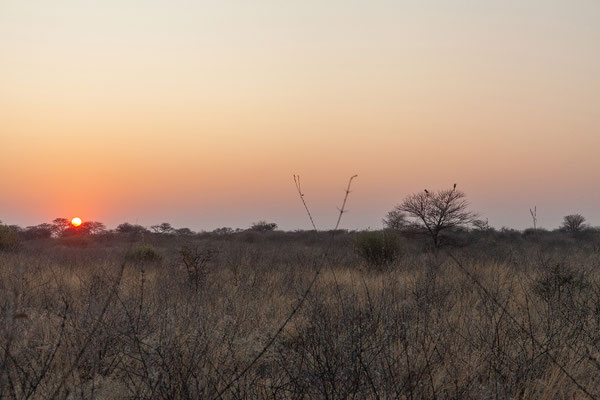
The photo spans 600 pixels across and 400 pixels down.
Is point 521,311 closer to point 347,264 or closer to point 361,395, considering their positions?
point 361,395

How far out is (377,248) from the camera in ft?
51.8

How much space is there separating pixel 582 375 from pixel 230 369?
Answer: 2989 millimetres

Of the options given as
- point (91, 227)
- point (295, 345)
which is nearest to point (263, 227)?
point (91, 227)

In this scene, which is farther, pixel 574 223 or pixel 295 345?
pixel 574 223

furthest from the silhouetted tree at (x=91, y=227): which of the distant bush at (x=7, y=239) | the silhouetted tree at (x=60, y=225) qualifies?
the distant bush at (x=7, y=239)

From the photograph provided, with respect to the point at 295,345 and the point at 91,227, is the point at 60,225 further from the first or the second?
the point at 295,345

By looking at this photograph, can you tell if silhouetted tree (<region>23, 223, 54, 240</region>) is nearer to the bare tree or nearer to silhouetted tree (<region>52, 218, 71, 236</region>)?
silhouetted tree (<region>52, 218, 71, 236</region>)

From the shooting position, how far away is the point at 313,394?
12.2 ft

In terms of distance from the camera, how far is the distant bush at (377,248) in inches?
609

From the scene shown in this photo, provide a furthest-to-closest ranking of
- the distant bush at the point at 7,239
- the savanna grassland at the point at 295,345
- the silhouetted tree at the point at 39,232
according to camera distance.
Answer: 1. the silhouetted tree at the point at 39,232
2. the distant bush at the point at 7,239
3. the savanna grassland at the point at 295,345

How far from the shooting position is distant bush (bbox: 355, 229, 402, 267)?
50.8 feet

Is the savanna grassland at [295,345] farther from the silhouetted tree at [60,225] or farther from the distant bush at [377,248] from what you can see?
the silhouetted tree at [60,225]

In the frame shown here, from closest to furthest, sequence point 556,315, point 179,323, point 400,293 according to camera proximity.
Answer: point 179,323
point 556,315
point 400,293

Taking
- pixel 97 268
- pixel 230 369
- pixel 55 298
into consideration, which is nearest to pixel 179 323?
pixel 230 369
